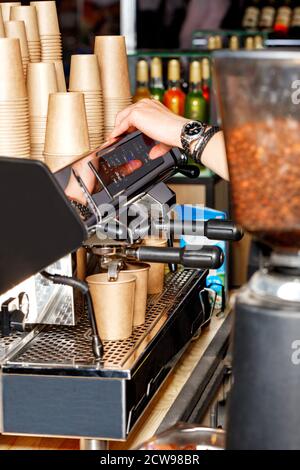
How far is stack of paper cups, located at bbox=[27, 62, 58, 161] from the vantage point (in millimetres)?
1924

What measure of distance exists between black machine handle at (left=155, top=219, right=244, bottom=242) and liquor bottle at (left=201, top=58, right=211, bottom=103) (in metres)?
2.43

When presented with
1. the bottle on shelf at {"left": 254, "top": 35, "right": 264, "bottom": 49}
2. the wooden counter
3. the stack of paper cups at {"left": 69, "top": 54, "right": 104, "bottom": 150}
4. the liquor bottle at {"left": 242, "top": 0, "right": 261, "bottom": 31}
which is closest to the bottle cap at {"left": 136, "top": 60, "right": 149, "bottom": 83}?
the bottle on shelf at {"left": 254, "top": 35, "right": 264, "bottom": 49}

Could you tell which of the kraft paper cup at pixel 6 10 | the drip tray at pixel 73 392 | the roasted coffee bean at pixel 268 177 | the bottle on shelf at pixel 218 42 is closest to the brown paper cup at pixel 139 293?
the drip tray at pixel 73 392

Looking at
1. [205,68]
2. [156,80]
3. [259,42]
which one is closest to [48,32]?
[156,80]

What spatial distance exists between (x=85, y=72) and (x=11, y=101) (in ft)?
0.95

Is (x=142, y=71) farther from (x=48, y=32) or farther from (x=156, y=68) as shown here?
(x=48, y=32)

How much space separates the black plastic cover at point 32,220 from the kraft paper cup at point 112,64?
2.75 ft

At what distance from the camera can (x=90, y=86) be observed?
6.66 feet

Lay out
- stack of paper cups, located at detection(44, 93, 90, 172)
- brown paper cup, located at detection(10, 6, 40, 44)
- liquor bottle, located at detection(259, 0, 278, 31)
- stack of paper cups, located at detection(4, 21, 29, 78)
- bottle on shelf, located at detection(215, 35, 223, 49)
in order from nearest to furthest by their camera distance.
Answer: stack of paper cups, located at detection(44, 93, 90, 172)
stack of paper cups, located at detection(4, 21, 29, 78)
brown paper cup, located at detection(10, 6, 40, 44)
bottle on shelf, located at detection(215, 35, 223, 49)
liquor bottle, located at detection(259, 0, 278, 31)

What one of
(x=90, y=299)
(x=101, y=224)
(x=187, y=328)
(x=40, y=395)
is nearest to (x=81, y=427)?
(x=40, y=395)

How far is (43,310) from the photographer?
167 centimetres

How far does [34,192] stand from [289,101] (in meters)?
0.47

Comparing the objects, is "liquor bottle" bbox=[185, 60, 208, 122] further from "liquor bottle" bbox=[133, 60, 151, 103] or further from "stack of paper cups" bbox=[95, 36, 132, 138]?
"stack of paper cups" bbox=[95, 36, 132, 138]

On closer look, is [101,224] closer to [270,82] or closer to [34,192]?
[34,192]
